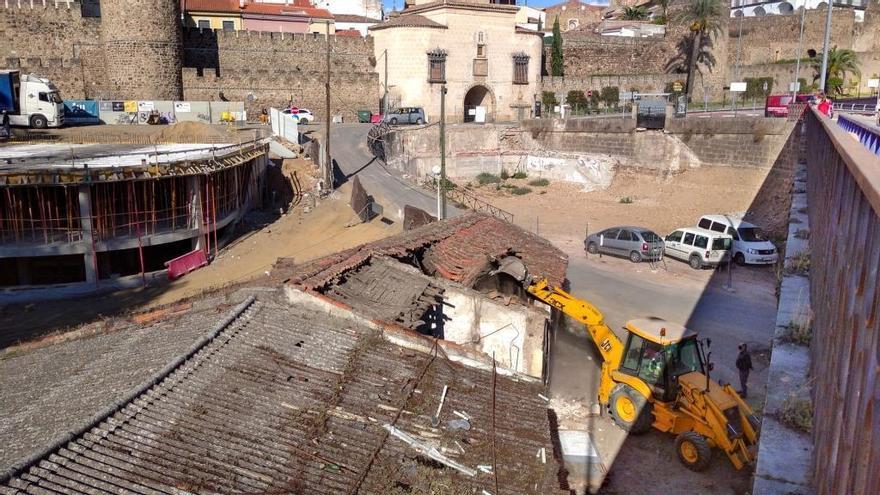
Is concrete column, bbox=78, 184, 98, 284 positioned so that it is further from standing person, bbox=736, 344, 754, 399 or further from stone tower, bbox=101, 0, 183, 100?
stone tower, bbox=101, 0, 183, 100

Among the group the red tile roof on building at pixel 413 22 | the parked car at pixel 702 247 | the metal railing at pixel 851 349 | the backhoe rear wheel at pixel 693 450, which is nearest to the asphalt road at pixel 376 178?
the red tile roof on building at pixel 413 22

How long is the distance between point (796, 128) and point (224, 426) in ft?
98.4

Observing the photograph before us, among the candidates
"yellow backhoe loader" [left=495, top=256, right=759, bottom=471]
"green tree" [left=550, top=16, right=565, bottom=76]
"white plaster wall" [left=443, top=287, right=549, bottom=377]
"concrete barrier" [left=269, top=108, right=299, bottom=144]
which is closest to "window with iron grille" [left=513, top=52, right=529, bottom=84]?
"green tree" [left=550, top=16, right=565, bottom=76]

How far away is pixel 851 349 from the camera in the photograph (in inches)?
211

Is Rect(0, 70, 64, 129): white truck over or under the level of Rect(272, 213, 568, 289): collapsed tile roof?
over

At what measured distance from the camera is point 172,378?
8.92 m

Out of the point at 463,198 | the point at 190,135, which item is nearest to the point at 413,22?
the point at 463,198

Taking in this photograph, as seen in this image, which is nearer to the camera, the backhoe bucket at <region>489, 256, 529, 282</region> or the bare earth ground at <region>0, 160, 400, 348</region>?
the backhoe bucket at <region>489, 256, 529, 282</region>

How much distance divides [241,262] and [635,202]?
19.7 metres

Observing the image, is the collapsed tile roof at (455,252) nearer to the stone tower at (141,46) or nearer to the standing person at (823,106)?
the standing person at (823,106)

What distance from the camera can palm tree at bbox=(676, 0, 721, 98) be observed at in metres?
55.9

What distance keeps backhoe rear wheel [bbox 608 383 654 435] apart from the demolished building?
62.1 inches

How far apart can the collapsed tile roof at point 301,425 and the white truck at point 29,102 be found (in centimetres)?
3590

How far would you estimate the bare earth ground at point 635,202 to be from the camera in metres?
32.1
